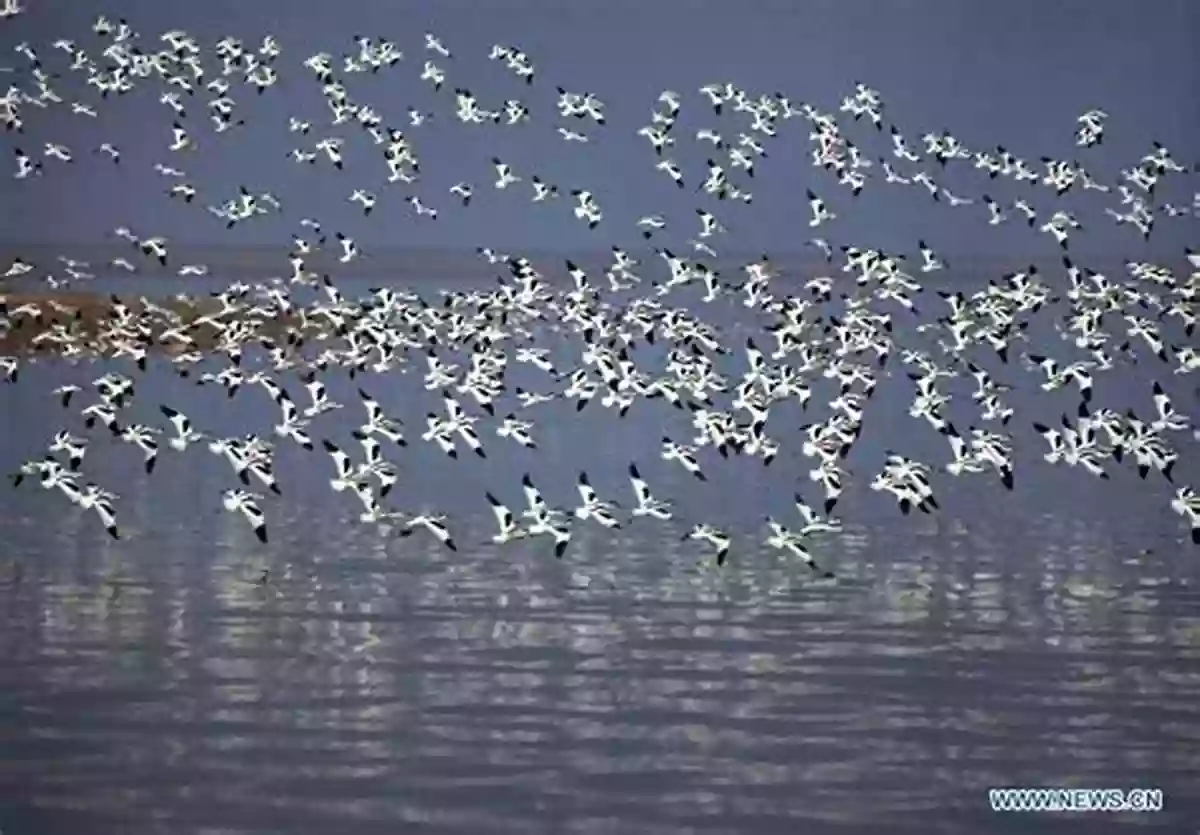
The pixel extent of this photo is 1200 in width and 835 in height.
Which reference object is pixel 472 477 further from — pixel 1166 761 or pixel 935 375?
pixel 1166 761

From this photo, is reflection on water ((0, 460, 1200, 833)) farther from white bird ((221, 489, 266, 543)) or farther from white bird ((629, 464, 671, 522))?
white bird ((629, 464, 671, 522))

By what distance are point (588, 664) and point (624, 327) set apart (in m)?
3.93

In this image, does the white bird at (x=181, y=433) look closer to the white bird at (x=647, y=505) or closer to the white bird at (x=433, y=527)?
the white bird at (x=433, y=527)

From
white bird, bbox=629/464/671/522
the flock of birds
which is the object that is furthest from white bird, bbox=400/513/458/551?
white bird, bbox=629/464/671/522

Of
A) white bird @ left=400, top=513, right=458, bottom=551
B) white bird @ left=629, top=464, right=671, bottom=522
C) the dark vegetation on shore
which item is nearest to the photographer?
white bird @ left=400, top=513, right=458, bottom=551

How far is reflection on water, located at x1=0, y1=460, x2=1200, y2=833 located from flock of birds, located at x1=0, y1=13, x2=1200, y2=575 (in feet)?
1.82

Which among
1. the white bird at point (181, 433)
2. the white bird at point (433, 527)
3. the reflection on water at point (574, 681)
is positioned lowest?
the reflection on water at point (574, 681)

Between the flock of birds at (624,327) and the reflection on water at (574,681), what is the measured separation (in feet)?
1.82

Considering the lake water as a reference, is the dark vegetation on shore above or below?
above

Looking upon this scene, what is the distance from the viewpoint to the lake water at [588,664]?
4164 millimetres

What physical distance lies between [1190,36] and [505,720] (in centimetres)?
355

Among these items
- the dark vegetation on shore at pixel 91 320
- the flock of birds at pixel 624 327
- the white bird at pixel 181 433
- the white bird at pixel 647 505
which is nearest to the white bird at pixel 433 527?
the flock of birds at pixel 624 327

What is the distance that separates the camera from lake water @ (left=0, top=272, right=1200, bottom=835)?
4164 millimetres

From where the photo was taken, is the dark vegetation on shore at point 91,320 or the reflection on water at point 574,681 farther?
the dark vegetation on shore at point 91,320
